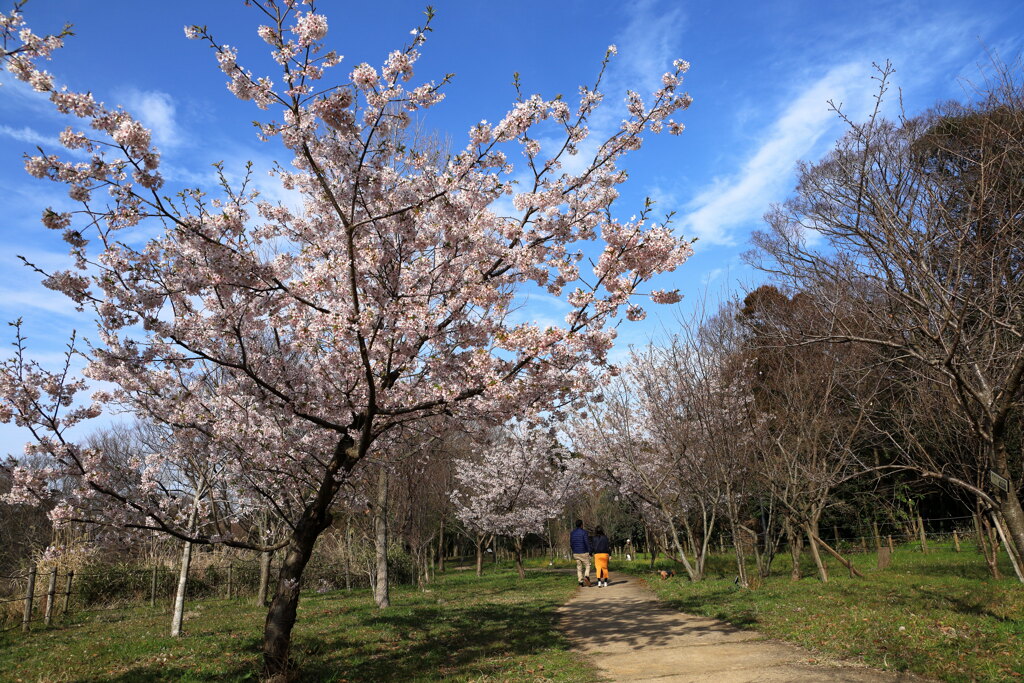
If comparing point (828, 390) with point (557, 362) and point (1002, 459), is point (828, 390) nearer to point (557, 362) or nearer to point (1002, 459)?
point (1002, 459)

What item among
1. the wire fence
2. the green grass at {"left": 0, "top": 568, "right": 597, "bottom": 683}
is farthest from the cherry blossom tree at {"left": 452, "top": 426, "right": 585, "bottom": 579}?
the green grass at {"left": 0, "top": 568, "right": 597, "bottom": 683}

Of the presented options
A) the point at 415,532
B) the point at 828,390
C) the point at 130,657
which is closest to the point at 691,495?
the point at 828,390

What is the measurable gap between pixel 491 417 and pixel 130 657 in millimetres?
5937

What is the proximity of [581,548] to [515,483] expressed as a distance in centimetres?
978

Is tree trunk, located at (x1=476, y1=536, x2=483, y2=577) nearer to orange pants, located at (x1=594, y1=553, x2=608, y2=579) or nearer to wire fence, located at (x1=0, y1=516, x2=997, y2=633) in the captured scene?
wire fence, located at (x1=0, y1=516, x2=997, y2=633)

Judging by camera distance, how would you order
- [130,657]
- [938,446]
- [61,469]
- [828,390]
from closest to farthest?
[61,469] → [130,657] → [938,446] → [828,390]

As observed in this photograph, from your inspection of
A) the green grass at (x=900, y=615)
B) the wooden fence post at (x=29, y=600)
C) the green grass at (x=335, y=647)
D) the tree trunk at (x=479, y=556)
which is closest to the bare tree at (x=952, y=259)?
the green grass at (x=900, y=615)

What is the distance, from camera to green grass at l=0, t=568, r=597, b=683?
22.2 feet

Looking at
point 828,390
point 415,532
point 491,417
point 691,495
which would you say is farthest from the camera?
point 415,532

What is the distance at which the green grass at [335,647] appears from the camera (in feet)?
22.2

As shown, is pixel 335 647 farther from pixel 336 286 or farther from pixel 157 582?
pixel 157 582

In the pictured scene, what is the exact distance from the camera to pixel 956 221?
6.94 metres

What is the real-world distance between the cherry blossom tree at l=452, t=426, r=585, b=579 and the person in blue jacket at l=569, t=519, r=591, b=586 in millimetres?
7793

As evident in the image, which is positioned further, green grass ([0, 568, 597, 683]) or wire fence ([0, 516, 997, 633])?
wire fence ([0, 516, 997, 633])
